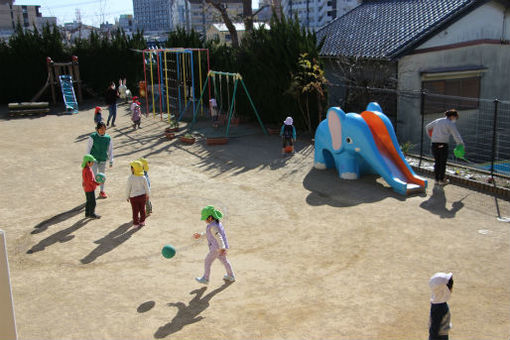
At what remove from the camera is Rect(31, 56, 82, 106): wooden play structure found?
80.7ft

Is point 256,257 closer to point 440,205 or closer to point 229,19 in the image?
point 440,205

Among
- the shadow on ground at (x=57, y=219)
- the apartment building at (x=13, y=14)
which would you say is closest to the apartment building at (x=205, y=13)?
the shadow on ground at (x=57, y=219)

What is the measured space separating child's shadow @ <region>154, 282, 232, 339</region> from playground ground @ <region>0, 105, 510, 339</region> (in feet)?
0.07

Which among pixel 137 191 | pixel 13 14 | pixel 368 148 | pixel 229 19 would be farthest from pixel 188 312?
pixel 13 14

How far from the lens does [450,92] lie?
18.8m

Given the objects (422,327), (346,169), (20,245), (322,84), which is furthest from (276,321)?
(322,84)

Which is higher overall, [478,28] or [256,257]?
[478,28]

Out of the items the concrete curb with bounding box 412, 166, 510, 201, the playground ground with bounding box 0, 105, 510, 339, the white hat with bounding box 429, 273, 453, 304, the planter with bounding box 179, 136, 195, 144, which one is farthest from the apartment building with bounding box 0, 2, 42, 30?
the white hat with bounding box 429, 273, 453, 304

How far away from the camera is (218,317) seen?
21.2 feet

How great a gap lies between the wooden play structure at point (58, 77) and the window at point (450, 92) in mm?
15785

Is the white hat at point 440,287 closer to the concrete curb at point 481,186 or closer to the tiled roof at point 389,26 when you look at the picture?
the concrete curb at point 481,186

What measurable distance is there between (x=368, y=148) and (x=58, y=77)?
18345mm

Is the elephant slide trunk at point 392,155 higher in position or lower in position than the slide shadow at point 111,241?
higher

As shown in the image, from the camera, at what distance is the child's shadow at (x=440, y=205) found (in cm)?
1005
